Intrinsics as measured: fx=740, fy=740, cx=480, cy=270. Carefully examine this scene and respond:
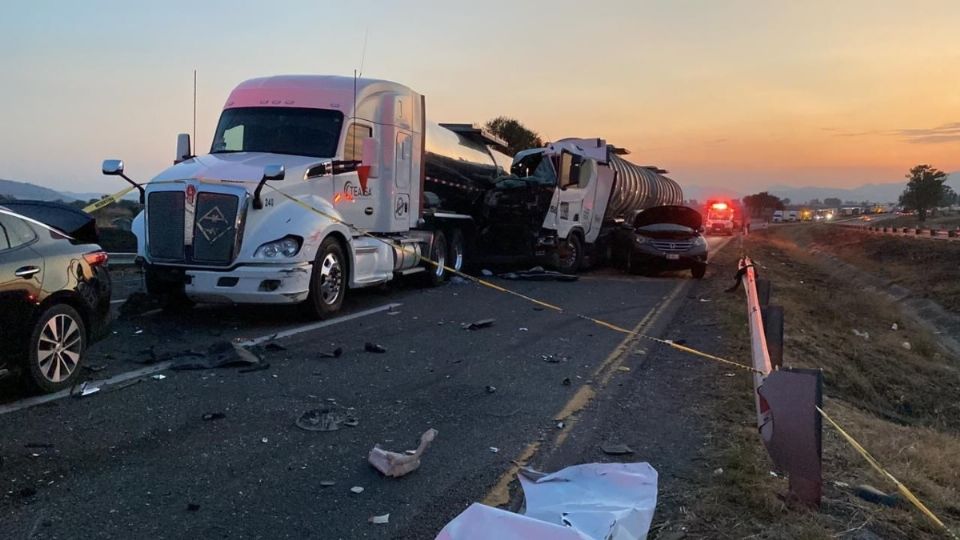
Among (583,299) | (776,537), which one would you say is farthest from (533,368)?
(583,299)

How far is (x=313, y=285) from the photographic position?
9445 mm

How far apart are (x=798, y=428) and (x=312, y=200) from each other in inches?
288

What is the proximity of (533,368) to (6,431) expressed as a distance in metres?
4.56

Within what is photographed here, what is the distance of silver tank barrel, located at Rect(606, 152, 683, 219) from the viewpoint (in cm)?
2108

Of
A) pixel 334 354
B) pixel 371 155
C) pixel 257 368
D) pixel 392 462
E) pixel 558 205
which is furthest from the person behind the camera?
pixel 558 205

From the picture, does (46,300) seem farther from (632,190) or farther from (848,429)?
(632,190)

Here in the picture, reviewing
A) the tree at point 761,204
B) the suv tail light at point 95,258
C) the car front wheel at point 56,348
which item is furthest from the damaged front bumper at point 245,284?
the tree at point 761,204

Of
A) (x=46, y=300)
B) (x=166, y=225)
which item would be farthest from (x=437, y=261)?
(x=46, y=300)

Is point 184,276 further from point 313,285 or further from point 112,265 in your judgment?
point 112,265

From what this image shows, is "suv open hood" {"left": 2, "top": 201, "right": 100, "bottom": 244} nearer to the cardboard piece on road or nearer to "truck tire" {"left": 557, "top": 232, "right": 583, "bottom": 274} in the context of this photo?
the cardboard piece on road

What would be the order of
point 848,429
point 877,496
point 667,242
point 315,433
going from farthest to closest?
1. point 667,242
2. point 848,429
3. point 315,433
4. point 877,496

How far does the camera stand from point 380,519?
400cm

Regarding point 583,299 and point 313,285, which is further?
point 583,299

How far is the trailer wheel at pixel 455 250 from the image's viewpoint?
1538cm
